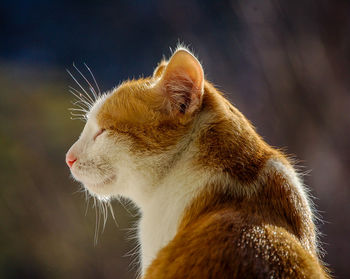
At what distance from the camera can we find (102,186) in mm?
858

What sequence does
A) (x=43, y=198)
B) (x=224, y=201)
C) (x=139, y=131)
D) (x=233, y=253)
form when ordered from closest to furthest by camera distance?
(x=233, y=253), (x=224, y=201), (x=139, y=131), (x=43, y=198)

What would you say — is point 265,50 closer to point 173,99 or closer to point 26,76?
point 26,76

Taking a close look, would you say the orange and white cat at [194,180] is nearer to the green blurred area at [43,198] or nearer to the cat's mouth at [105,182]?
the cat's mouth at [105,182]

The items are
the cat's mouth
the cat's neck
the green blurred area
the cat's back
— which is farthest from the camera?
the green blurred area

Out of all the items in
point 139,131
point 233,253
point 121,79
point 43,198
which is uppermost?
point 121,79

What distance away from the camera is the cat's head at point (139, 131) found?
A: 2.53ft

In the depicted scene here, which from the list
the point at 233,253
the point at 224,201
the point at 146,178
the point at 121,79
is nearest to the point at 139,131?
the point at 146,178

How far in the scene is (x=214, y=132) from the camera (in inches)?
29.6

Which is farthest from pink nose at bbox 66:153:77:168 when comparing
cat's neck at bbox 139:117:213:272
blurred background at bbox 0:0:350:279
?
blurred background at bbox 0:0:350:279

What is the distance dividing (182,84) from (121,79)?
43.1 inches

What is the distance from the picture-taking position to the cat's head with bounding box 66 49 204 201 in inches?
30.4

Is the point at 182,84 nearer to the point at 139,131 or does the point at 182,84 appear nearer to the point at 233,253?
the point at 139,131

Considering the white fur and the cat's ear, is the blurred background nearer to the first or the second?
the white fur

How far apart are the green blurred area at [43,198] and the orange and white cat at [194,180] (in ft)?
3.08
